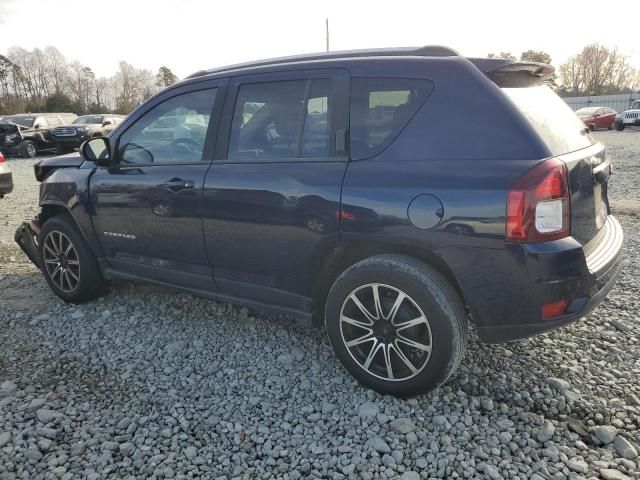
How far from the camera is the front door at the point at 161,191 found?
335 centimetres

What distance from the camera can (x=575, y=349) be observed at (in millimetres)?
3174

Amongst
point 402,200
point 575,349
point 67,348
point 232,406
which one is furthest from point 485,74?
point 67,348

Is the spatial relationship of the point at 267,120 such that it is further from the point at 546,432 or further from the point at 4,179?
the point at 4,179

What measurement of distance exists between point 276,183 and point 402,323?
111 cm

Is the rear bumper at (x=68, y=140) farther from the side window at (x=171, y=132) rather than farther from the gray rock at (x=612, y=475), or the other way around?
the gray rock at (x=612, y=475)

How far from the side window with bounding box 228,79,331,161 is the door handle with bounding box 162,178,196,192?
1.11ft

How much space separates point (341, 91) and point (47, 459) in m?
2.48

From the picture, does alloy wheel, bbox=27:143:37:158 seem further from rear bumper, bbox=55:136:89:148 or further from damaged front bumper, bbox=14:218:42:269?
damaged front bumper, bbox=14:218:42:269

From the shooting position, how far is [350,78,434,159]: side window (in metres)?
2.64

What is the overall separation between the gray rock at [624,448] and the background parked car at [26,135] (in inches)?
807

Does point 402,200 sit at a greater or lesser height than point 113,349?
greater

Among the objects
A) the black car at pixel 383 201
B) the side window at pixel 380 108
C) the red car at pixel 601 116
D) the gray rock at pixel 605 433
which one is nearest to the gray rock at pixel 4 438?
the black car at pixel 383 201

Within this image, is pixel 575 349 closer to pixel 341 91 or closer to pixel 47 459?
pixel 341 91

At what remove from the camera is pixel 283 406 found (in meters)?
2.74
